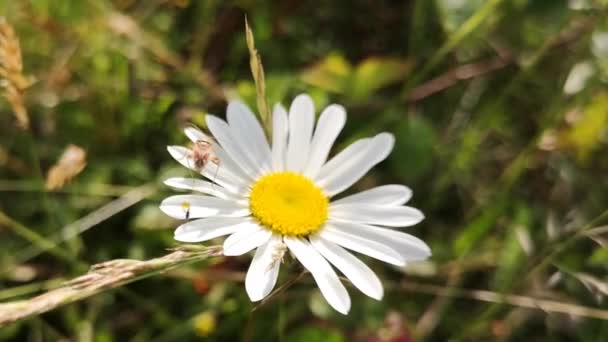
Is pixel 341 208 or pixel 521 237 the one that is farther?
pixel 521 237

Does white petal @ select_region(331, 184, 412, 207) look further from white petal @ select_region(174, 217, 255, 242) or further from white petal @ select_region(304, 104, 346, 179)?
white petal @ select_region(174, 217, 255, 242)

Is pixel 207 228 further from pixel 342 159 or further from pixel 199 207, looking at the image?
pixel 342 159

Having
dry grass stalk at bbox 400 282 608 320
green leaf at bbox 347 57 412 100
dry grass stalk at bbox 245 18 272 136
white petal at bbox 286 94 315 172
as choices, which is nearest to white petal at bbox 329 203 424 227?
white petal at bbox 286 94 315 172

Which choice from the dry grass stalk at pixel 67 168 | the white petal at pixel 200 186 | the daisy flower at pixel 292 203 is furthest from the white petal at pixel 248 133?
the dry grass stalk at pixel 67 168

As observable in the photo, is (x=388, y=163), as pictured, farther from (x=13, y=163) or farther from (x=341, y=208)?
(x=13, y=163)

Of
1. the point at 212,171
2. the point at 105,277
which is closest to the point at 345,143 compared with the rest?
the point at 212,171

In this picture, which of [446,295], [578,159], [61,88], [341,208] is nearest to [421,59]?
[578,159]
